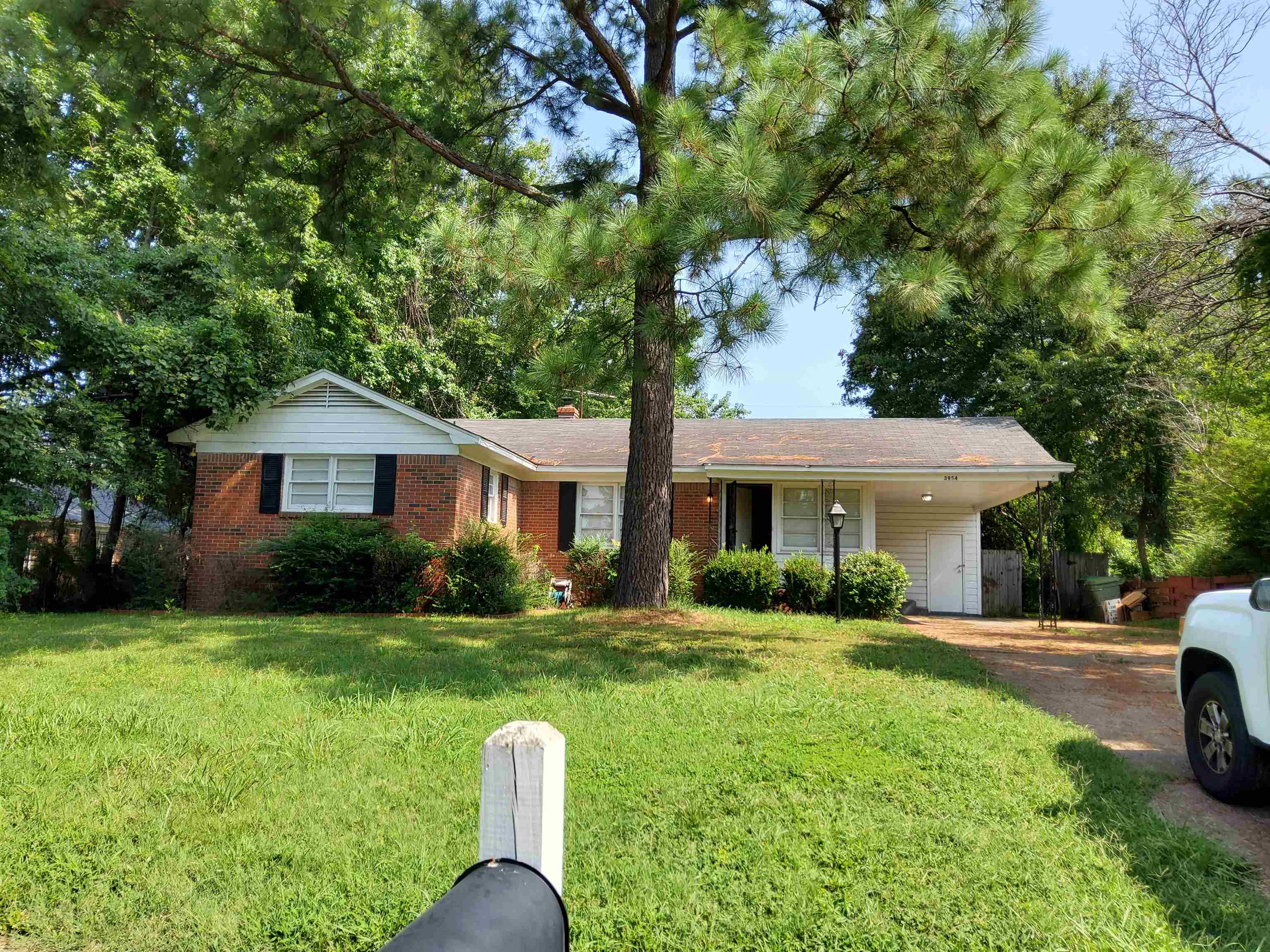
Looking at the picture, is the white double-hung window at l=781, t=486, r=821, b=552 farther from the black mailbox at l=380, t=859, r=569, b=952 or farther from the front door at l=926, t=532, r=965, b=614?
the black mailbox at l=380, t=859, r=569, b=952

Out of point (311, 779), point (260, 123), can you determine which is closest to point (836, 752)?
point (311, 779)

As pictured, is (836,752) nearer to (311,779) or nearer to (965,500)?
(311,779)

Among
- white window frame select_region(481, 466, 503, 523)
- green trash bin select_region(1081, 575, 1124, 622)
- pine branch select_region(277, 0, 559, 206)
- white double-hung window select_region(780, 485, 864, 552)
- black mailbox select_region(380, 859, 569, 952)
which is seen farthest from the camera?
green trash bin select_region(1081, 575, 1124, 622)

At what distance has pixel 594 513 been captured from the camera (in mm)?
16844

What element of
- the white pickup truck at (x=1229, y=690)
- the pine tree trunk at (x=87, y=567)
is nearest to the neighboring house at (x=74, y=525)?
the pine tree trunk at (x=87, y=567)

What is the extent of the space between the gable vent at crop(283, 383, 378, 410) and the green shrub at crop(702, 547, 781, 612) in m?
6.86

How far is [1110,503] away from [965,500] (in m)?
5.70

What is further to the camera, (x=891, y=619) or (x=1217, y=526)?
(x=1217, y=526)

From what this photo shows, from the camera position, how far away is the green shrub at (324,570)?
42.8ft

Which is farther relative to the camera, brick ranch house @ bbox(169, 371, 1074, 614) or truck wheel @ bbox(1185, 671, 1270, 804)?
brick ranch house @ bbox(169, 371, 1074, 614)

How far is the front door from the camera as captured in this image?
18.2 m

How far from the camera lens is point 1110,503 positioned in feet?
69.6

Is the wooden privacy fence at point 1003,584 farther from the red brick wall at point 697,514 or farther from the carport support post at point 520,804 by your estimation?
the carport support post at point 520,804

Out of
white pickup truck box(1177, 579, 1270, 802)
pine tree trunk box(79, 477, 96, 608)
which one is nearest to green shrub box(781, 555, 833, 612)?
white pickup truck box(1177, 579, 1270, 802)
